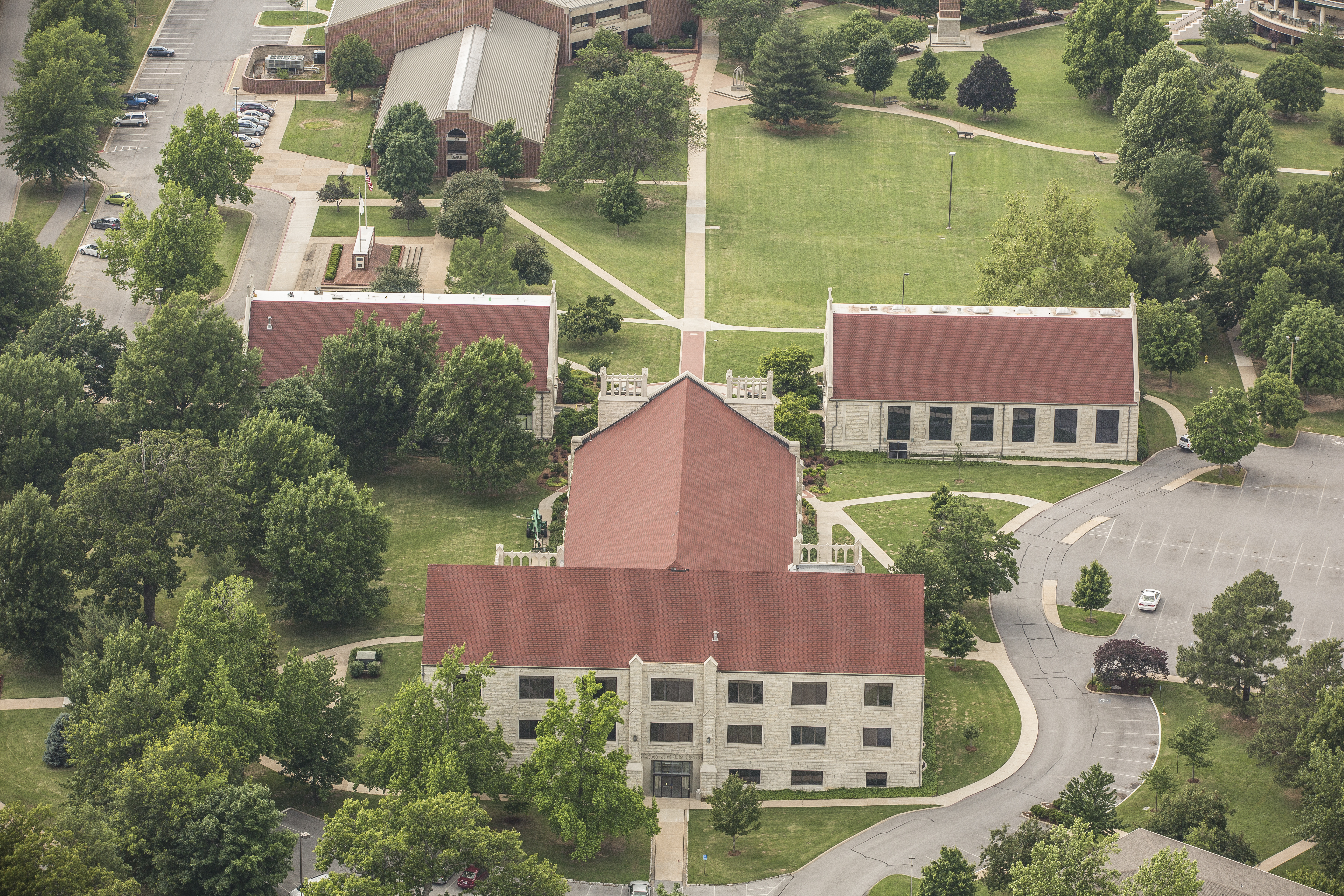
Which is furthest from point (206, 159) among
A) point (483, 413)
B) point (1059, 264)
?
point (1059, 264)

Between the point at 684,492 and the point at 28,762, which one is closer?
the point at 28,762

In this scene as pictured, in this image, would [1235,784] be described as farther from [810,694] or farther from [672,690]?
[672,690]

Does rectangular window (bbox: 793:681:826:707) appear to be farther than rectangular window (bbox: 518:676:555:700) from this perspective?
Yes

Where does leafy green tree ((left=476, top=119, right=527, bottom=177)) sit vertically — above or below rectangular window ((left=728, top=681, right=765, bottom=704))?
above

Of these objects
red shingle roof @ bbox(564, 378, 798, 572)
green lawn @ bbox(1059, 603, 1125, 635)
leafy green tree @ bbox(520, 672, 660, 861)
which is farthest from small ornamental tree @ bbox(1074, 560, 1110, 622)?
leafy green tree @ bbox(520, 672, 660, 861)

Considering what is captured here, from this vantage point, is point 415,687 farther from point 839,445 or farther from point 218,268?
point 218,268

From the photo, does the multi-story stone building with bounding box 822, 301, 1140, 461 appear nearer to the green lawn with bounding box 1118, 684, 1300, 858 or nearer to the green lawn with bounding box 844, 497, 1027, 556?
the green lawn with bounding box 844, 497, 1027, 556
